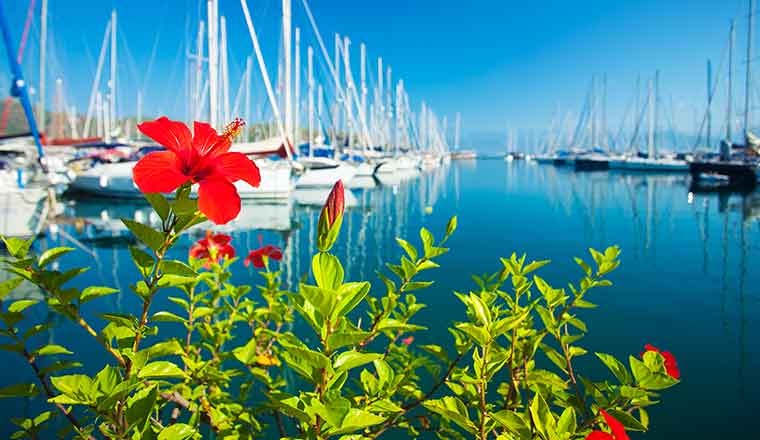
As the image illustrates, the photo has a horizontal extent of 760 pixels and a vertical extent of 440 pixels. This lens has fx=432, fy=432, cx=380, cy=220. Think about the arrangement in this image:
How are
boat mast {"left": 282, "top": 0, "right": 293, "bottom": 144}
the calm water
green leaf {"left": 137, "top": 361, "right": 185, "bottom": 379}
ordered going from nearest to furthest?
green leaf {"left": 137, "top": 361, "right": 185, "bottom": 379} → the calm water → boat mast {"left": 282, "top": 0, "right": 293, "bottom": 144}

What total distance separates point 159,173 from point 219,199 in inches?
4.4

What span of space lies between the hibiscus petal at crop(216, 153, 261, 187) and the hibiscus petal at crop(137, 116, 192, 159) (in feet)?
0.23

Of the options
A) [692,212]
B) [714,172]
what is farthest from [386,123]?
[692,212]

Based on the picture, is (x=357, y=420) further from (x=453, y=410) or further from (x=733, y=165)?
(x=733, y=165)

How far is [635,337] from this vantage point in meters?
5.35

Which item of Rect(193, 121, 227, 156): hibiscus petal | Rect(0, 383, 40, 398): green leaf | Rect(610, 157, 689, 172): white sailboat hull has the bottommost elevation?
Rect(0, 383, 40, 398): green leaf

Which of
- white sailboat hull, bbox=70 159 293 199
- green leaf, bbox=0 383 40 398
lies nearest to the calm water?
white sailboat hull, bbox=70 159 293 199

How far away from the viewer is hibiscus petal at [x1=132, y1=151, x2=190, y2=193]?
0.74 m

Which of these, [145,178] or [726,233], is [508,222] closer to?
[726,233]

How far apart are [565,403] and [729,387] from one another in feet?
13.4

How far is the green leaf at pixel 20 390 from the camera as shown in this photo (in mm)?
1074

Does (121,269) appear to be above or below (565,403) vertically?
below

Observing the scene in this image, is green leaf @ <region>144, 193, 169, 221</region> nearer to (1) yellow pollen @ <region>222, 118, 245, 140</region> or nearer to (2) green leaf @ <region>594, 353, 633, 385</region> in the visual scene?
(1) yellow pollen @ <region>222, 118, 245, 140</region>

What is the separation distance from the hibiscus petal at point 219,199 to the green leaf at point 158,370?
1.52ft
